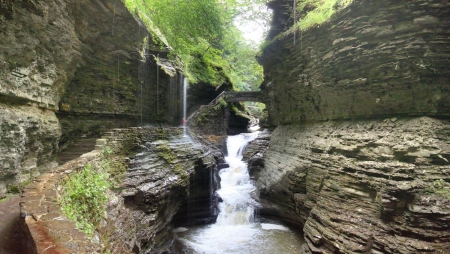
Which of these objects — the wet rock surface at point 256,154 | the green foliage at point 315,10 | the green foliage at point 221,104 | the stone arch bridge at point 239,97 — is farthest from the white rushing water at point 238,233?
the stone arch bridge at point 239,97

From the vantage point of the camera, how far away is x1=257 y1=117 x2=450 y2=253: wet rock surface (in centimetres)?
614

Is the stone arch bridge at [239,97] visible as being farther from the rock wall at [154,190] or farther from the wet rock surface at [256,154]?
the rock wall at [154,190]

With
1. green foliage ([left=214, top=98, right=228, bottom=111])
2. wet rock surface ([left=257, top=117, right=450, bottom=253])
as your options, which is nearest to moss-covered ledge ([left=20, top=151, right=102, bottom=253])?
wet rock surface ([left=257, top=117, right=450, bottom=253])

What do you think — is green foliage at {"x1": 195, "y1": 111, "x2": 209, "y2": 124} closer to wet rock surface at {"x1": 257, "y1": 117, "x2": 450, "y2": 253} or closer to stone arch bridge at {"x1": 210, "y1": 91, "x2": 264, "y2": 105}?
stone arch bridge at {"x1": 210, "y1": 91, "x2": 264, "y2": 105}

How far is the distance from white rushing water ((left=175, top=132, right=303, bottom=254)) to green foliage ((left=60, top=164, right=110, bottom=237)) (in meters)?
4.83

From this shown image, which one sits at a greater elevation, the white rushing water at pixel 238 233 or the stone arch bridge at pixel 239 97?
the stone arch bridge at pixel 239 97

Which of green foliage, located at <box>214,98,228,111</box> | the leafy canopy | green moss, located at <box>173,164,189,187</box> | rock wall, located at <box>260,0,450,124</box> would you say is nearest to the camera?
rock wall, located at <box>260,0,450,124</box>

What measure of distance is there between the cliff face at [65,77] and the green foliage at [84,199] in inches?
73.3

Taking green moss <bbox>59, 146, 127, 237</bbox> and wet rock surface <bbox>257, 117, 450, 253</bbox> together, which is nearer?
green moss <bbox>59, 146, 127, 237</bbox>

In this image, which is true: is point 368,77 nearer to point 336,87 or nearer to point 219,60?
point 336,87

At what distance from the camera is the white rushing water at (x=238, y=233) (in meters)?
9.24

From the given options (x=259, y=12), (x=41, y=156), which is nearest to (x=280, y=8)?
(x=259, y=12)

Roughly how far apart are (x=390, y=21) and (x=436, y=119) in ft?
11.2

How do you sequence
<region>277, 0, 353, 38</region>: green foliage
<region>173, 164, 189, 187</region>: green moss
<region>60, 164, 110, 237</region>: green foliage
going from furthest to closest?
<region>277, 0, 353, 38</region>: green foliage, <region>173, 164, 189, 187</region>: green moss, <region>60, 164, 110, 237</region>: green foliage
